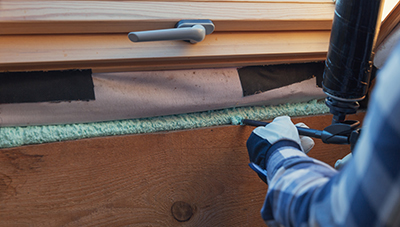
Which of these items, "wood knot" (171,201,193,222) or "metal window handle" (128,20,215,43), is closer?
"metal window handle" (128,20,215,43)

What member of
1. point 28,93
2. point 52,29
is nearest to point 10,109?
point 28,93

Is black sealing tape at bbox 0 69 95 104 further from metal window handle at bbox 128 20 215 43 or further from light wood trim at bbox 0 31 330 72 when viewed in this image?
metal window handle at bbox 128 20 215 43

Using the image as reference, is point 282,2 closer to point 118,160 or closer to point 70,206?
point 118,160

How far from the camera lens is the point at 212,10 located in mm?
685

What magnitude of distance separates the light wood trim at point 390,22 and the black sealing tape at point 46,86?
83 centimetres

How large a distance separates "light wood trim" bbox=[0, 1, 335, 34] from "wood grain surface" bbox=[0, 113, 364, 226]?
0.29 m

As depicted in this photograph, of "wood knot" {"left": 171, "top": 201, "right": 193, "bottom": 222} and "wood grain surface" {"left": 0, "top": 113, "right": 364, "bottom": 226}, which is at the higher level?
"wood grain surface" {"left": 0, "top": 113, "right": 364, "bottom": 226}

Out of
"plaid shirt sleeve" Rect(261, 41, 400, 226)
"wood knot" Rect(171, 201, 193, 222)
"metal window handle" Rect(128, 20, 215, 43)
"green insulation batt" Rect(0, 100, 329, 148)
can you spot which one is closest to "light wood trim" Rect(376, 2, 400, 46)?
"green insulation batt" Rect(0, 100, 329, 148)

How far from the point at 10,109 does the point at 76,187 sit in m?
0.25

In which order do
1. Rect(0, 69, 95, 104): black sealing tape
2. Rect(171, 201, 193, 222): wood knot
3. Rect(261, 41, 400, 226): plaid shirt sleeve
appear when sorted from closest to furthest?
Rect(261, 41, 400, 226): plaid shirt sleeve, Rect(0, 69, 95, 104): black sealing tape, Rect(171, 201, 193, 222): wood knot

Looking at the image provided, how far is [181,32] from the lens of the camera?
623 millimetres

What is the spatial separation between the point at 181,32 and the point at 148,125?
28 centimetres

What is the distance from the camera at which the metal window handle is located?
0.58 metres

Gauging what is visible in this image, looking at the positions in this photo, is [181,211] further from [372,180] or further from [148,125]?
[372,180]
